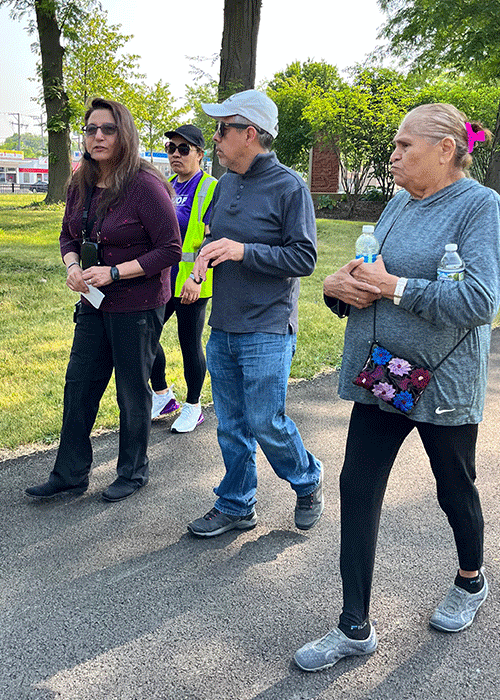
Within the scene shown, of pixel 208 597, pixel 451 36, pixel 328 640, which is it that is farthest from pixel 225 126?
pixel 451 36

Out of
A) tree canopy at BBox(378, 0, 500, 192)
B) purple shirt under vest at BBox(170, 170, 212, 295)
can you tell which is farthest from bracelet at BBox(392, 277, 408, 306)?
tree canopy at BBox(378, 0, 500, 192)

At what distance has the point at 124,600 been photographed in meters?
2.93

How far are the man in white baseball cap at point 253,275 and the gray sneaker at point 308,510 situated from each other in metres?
0.18

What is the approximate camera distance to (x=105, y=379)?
3.95 metres

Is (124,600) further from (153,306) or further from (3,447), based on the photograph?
(3,447)

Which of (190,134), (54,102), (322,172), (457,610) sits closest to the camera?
(457,610)

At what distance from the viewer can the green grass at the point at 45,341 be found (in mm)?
5128

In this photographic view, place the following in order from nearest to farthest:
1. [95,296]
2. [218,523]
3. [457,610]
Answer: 1. [457,610]
2. [218,523]
3. [95,296]

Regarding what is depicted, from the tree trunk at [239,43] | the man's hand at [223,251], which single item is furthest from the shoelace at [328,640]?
the tree trunk at [239,43]

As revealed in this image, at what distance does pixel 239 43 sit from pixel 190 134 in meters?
6.26

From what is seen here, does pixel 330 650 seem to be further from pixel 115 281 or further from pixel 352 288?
pixel 115 281

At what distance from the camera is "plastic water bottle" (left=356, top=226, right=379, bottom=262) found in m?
2.42

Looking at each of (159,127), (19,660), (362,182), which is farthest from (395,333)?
(159,127)

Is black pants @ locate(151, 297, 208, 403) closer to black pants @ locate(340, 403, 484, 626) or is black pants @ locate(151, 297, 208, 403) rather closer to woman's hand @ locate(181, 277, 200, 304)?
woman's hand @ locate(181, 277, 200, 304)
